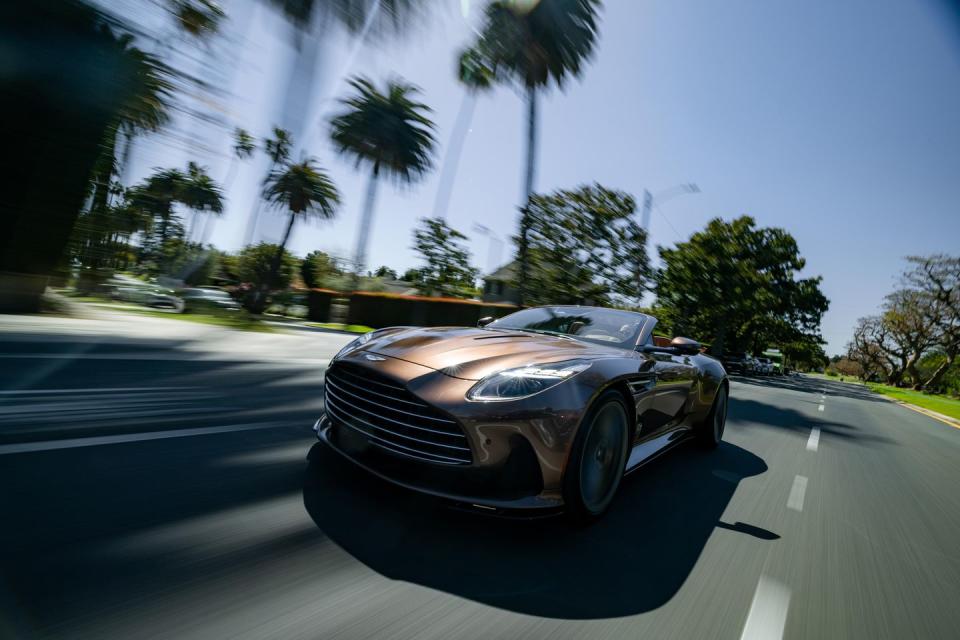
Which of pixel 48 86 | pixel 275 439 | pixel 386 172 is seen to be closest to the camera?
pixel 48 86

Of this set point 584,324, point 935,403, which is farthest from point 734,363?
point 584,324

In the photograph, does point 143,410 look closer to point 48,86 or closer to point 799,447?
point 48,86

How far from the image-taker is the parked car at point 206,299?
3461mm

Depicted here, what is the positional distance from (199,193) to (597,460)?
2613 millimetres

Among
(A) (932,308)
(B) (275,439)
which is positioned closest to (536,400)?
(B) (275,439)

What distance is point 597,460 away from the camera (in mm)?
2740

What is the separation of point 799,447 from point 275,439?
228 inches

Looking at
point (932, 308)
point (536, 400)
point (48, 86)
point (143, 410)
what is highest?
point (932, 308)

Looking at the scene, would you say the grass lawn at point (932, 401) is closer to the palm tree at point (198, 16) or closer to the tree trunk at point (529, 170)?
the tree trunk at point (529, 170)

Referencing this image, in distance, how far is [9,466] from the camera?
2.36 metres

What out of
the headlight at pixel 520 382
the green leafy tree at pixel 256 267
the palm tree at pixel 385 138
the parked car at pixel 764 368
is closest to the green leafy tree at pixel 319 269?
the palm tree at pixel 385 138

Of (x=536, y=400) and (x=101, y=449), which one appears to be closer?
(x=536, y=400)

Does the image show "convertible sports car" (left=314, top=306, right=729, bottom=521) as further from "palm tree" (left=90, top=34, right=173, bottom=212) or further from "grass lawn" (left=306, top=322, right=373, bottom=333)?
"grass lawn" (left=306, top=322, right=373, bottom=333)

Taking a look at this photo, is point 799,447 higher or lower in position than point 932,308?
lower
